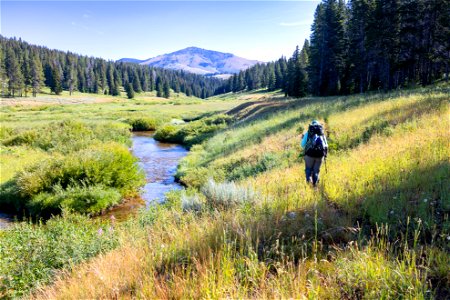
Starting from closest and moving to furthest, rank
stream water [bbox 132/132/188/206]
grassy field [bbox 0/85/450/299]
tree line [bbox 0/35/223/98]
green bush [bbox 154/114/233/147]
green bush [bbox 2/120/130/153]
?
grassy field [bbox 0/85/450/299] → stream water [bbox 132/132/188/206] → green bush [bbox 2/120/130/153] → green bush [bbox 154/114/233/147] → tree line [bbox 0/35/223/98]

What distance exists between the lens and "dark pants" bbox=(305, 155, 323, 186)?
7.59 metres

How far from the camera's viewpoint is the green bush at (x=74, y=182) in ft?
43.8

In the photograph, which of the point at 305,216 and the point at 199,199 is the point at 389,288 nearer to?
the point at 305,216

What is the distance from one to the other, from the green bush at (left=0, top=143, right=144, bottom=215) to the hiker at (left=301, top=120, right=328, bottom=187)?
10.0 m

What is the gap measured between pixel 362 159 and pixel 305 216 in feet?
15.0

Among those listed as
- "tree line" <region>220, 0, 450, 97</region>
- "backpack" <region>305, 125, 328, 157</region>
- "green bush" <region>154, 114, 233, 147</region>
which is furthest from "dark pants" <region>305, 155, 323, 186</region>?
"tree line" <region>220, 0, 450, 97</region>

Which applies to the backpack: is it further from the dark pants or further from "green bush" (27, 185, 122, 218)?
"green bush" (27, 185, 122, 218)

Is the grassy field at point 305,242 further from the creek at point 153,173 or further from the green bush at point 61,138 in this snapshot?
the green bush at point 61,138

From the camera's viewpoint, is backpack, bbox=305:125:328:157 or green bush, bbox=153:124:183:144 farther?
green bush, bbox=153:124:183:144

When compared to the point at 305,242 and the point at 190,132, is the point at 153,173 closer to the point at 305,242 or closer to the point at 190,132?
the point at 190,132

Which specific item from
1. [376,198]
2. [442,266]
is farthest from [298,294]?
[376,198]

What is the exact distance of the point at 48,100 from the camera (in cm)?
8712

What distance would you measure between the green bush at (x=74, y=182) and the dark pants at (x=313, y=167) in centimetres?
993

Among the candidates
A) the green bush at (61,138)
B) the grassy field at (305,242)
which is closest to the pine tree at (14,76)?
the green bush at (61,138)
